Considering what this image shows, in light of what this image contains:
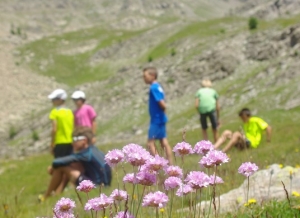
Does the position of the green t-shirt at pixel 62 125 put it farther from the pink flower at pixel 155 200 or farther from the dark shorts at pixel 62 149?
the pink flower at pixel 155 200

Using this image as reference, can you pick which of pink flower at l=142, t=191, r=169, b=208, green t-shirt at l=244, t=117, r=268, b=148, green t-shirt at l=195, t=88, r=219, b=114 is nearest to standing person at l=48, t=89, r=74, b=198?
green t-shirt at l=195, t=88, r=219, b=114

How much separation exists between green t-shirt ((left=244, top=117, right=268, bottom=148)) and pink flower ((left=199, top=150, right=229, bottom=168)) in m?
10.9

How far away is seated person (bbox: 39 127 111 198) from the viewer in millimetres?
10094

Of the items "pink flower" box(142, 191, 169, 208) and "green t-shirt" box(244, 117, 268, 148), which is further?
"green t-shirt" box(244, 117, 268, 148)

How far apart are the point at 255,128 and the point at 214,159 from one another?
37.4ft

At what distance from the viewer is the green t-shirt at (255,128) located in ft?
44.7

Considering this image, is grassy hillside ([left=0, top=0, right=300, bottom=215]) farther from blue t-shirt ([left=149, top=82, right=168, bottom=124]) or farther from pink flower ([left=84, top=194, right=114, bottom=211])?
blue t-shirt ([left=149, top=82, right=168, bottom=124])

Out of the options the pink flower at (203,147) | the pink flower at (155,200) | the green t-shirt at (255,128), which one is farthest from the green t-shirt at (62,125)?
the pink flower at (155,200)

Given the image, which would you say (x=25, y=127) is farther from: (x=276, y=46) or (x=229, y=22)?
(x=229, y=22)

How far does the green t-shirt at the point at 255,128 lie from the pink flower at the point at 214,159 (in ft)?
35.7

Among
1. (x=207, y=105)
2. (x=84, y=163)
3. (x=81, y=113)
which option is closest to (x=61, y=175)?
(x=84, y=163)

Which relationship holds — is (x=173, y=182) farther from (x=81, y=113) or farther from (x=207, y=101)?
(x=207, y=101)

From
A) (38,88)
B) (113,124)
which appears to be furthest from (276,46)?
(38,88)

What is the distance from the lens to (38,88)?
85250 millimetres
